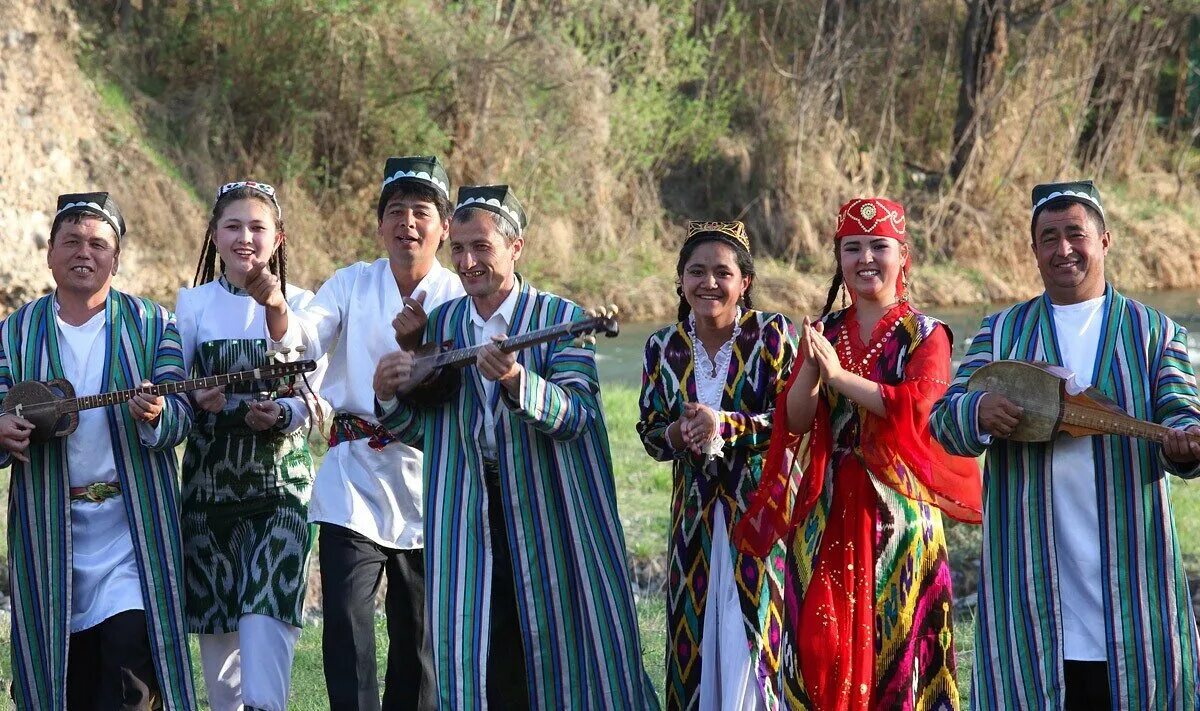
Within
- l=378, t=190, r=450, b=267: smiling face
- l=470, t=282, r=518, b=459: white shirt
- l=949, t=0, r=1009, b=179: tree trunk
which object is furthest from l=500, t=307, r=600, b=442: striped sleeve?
l=949, t=0, r=1009, b=179: tree trunk

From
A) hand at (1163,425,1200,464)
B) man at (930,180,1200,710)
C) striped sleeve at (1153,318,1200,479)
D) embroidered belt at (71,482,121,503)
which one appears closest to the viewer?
hand at (1163,425,1200,464)

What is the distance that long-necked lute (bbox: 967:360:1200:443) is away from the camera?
152 inches

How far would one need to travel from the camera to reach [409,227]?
499cm

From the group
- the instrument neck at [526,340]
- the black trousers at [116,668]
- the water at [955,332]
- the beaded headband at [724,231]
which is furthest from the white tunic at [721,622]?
the water at [955,332]

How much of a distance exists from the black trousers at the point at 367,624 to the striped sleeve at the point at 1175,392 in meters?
2.34

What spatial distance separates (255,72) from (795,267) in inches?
332

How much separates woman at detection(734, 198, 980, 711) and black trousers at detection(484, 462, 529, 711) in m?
0.73

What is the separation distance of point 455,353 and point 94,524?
1.30 m

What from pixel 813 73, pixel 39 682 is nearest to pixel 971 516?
pixel 39 682

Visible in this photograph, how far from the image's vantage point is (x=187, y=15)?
20219 millimetres

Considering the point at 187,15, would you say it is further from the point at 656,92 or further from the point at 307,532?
the point at 307,532

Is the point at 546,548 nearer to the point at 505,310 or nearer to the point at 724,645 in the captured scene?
the point at 724,645

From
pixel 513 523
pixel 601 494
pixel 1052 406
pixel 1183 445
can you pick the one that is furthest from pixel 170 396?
pixel 1183 445

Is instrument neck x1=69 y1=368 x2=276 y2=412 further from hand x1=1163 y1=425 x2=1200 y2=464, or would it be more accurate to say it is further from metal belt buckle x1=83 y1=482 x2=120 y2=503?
hand x1=1163 y1=425 x2=1200 y2=464
